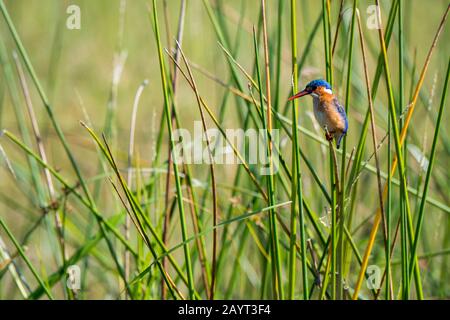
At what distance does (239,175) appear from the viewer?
1.38 metres

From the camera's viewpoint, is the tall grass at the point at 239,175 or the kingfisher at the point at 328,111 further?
the tall grass at the point at 239,175

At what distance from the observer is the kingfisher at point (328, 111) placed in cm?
82

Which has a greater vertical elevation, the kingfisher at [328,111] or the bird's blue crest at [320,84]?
the bird's blue crest at [320,84]

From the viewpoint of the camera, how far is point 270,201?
0.91 meters

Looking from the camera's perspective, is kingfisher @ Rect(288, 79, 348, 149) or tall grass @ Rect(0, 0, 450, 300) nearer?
kingfisher @ Rect(288, 79, 348, 149)

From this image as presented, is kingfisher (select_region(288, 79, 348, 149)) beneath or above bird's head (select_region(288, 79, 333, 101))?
beneath

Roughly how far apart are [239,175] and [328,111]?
22.4 inches

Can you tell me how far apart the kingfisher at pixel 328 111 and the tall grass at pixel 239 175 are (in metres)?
0.03

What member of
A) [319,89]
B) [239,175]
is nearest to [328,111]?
[319,89]

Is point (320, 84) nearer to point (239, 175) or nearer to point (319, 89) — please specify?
point (319, 89)

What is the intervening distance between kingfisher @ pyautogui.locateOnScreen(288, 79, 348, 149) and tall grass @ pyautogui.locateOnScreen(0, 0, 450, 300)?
3 cm

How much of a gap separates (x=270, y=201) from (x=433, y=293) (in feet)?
2.46

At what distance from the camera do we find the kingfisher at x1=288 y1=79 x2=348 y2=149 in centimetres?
82
